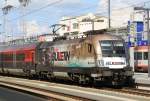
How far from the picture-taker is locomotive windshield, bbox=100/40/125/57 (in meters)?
27.4

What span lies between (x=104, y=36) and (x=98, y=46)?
939 mm

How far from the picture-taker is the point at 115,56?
27.3 metres

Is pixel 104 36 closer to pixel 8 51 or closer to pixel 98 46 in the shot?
pixel 98 46

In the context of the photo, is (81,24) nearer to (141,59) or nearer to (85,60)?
(141,59)

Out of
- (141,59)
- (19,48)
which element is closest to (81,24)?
(141,59)

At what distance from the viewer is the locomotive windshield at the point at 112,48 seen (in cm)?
2736

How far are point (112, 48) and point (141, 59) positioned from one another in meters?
29.4

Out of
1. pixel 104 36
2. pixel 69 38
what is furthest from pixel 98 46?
pixel 69 38

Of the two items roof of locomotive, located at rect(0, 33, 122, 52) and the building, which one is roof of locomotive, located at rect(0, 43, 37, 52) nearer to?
roof of locomotive, located at rect(0, 33, 122, 52)

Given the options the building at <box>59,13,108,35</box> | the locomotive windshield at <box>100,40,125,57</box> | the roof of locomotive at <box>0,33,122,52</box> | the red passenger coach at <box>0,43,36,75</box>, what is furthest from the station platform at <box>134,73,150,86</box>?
the building at <box>59,13,108,35</box>

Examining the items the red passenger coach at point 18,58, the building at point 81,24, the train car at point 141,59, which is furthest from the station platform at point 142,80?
the building at point 81,24

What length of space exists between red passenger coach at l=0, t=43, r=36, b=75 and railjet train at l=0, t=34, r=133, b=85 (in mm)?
1716

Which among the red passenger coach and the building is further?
the building

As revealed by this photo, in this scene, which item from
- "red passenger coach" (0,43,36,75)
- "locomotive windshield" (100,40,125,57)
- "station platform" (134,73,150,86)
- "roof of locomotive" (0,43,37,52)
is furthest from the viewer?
"roof of locomotive" (0,43,37,52)
